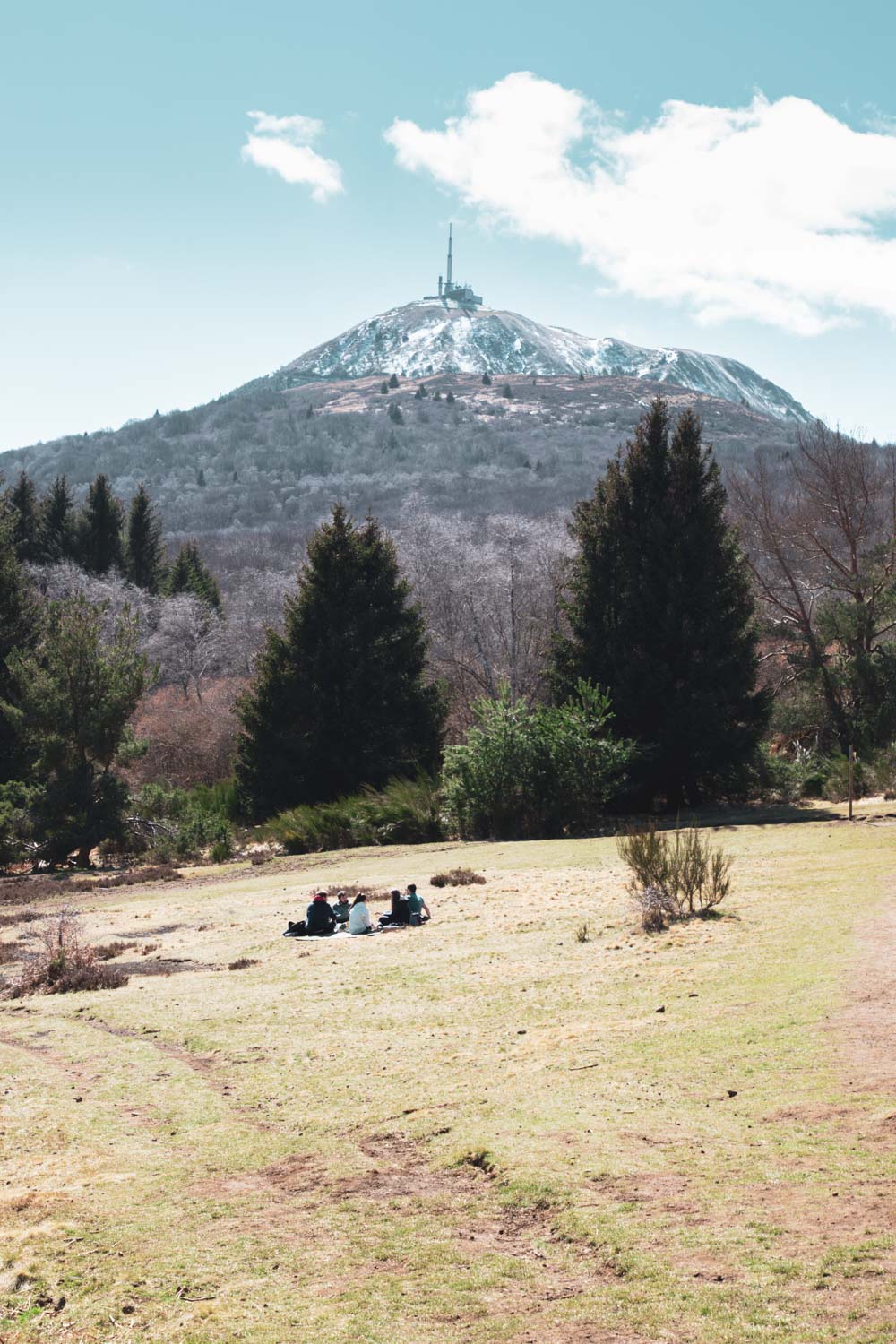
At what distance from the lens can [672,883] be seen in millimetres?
12242

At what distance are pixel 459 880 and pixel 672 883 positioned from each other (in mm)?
4909

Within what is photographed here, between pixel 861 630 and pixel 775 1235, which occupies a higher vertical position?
pixel 861 630

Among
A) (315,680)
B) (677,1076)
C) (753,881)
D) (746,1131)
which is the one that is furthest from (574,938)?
(315,680)

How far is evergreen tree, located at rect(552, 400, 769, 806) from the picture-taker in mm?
26375

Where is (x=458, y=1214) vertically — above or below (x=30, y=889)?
above

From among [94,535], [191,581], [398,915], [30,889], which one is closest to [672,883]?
[398,915]

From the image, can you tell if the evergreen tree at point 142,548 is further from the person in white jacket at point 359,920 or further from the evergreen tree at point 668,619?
the person in white jacket at point 359,920

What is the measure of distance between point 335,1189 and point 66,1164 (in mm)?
1722

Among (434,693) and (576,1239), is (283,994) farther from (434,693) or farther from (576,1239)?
(434,693)

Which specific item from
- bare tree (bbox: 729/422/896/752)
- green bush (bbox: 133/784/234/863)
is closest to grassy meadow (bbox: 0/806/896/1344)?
green bush (bbox: 133/784/234/863)

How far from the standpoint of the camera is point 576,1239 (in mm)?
5090

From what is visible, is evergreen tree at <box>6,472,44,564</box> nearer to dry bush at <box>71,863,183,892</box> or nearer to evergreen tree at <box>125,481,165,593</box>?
evergreen tree at <box>125,481,165,593</box>

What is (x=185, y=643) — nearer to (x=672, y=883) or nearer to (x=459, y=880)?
(x=459, y=880)

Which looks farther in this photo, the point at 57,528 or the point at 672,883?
the point at 57,528
